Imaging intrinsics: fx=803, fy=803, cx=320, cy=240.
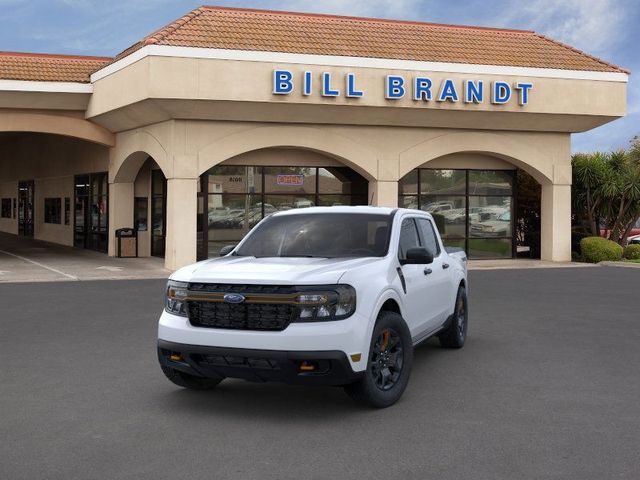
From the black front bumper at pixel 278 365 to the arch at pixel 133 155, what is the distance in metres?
17.3

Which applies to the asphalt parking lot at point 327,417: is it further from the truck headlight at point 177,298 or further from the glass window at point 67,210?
the glass window at point 67,210

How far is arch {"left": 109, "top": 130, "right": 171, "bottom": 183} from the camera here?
24.0 meters

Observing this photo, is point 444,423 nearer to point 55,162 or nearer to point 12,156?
point 55,162

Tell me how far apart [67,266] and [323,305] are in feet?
61.1

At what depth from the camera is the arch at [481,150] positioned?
25.9 meters

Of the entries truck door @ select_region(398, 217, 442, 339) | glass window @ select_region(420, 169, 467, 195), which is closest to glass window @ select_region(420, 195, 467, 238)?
glass window @ select_region(420, 169, 467, 195)

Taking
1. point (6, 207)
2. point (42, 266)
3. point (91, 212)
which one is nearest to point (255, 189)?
point (42, 266)

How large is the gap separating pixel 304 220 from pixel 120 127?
63.6ft

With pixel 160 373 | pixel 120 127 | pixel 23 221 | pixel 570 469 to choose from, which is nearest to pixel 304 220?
pixel 160 373

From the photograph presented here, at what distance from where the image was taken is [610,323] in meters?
12.6

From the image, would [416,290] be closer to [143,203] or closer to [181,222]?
[181,222]

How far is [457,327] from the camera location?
10.1 meters

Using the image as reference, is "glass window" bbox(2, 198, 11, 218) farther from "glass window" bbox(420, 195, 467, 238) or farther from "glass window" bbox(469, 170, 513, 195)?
"glass window" bbox(469, 170, 513, 195)

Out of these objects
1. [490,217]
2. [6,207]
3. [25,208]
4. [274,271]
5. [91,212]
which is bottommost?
[274,271]
